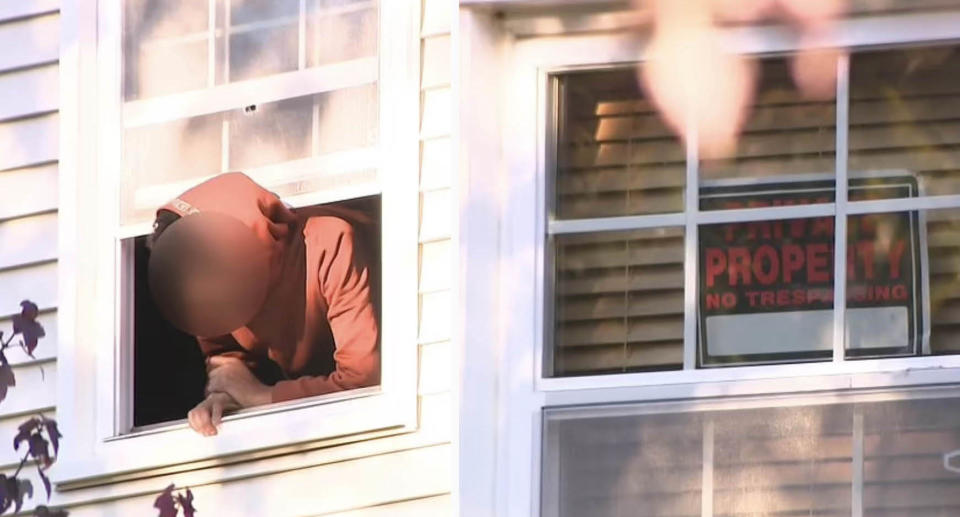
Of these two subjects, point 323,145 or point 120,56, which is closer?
point 323,145

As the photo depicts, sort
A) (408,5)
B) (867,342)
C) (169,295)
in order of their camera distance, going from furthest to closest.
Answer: (169,295)
(408,5)
(867,342)

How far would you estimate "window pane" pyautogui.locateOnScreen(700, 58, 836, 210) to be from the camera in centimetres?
462

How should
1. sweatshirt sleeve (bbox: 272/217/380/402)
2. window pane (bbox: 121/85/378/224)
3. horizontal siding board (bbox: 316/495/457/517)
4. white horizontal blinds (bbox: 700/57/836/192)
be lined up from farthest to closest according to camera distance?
window pane (bbox: 121/85/378/224) → sweatshirt sleeve (bbox: 272/217/380/402) → horizontal siding board (bbox: 316/495/457/517) → white horizontal blinds (bbox: 700/57/836/192)

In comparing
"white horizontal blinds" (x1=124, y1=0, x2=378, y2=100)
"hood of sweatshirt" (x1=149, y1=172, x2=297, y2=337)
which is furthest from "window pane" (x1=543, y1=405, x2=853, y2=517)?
"white horizontal blinds" (x1=124, y1=0, x2=378, y2=100)

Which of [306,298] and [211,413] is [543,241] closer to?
[306,298]

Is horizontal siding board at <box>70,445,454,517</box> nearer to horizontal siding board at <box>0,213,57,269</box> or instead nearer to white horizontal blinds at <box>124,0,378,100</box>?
horizontal siding board at <box>0,213,57,269</box>

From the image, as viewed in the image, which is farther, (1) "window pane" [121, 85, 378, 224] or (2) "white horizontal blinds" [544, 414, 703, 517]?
(1) "window pane" [121, 85, 378, 224]

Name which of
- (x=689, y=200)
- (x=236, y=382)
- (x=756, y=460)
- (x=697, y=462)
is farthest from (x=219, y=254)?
(x=756, y=460)

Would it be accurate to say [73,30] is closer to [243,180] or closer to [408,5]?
[243,180]

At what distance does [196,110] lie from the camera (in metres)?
5.89

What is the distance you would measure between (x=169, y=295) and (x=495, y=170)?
4.87 feet

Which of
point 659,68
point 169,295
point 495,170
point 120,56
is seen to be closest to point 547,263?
point 495,170

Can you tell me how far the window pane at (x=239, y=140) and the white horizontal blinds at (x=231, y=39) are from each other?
0.12 m

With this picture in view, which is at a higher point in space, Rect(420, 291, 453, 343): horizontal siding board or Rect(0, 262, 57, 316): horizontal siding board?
Rect(0, 262, 57, 316): horizontal siding board
